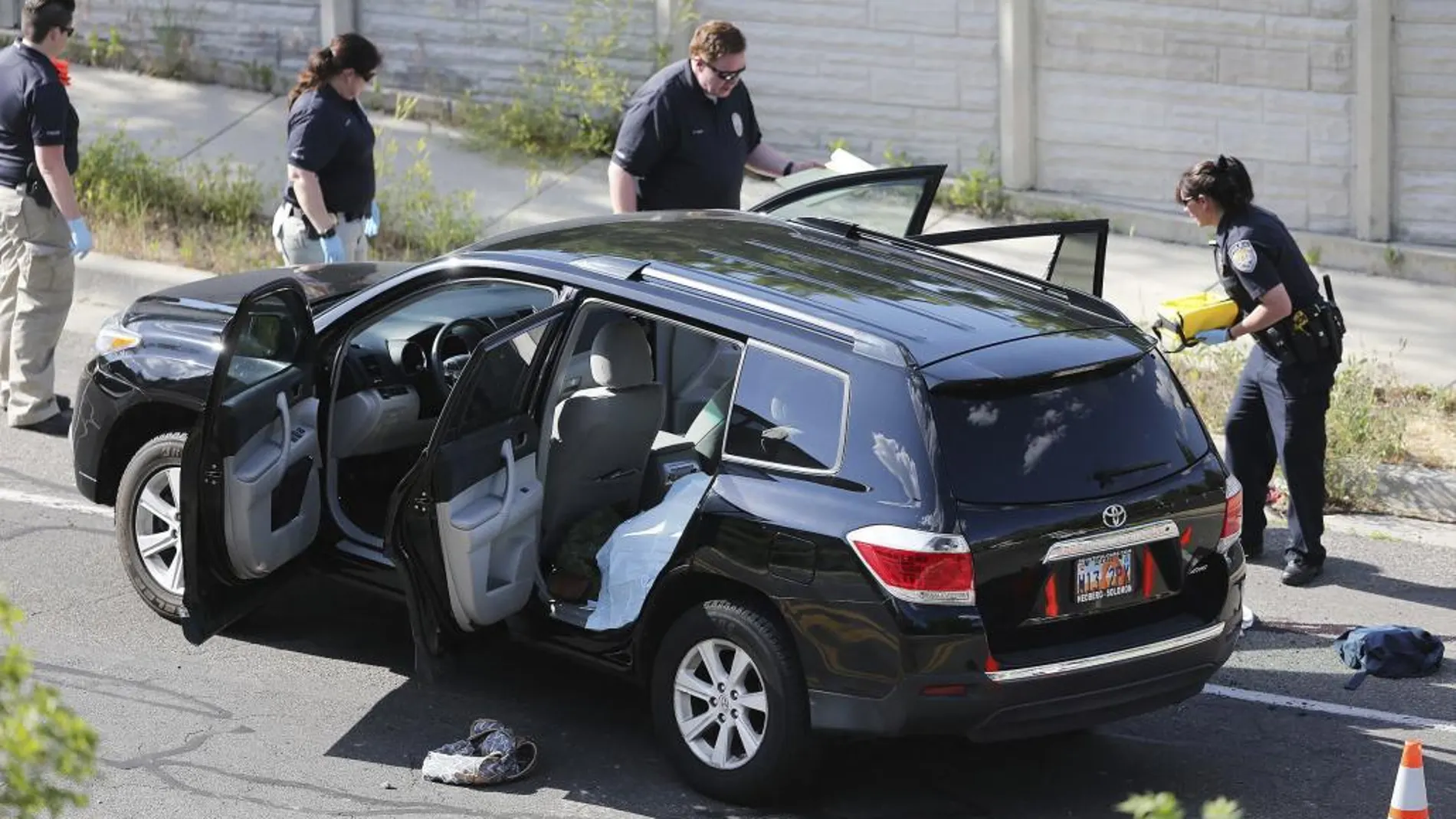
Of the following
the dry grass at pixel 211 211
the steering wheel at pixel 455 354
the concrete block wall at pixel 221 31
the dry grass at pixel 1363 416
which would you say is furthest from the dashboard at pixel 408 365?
the concrete block wall at pixel 221 31

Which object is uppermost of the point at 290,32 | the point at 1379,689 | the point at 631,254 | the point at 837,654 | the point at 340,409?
the point at 290,32

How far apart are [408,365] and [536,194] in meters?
5.95

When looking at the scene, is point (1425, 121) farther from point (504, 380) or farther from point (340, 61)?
point (504, 380)

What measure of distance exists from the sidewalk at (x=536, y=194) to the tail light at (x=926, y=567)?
19.4ft

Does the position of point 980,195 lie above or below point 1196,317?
above

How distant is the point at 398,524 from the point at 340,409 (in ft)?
3.11

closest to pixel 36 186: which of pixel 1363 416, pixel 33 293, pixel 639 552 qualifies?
pixel 33 293

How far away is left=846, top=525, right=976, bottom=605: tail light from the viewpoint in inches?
218

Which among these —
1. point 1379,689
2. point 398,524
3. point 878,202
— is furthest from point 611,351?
point 1379,689

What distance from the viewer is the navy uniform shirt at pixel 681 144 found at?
956 centimetres

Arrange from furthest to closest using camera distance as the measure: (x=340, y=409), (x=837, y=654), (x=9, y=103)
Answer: (x=9, y=103), (x=340, y=409), (x=837, y=654)

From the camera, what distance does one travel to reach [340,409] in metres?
7.10

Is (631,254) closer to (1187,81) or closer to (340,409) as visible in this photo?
(340,409)

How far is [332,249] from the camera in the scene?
9820 millimetres
